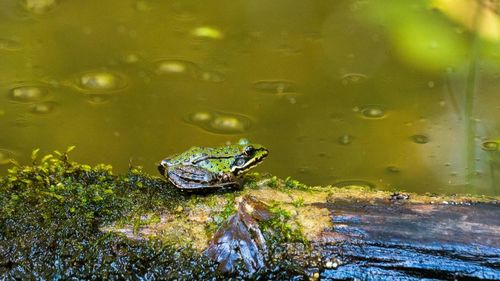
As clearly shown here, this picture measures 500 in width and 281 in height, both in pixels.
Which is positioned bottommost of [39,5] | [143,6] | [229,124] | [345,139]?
[345,139]

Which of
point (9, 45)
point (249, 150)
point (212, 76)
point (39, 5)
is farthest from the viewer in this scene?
point (39, 5)

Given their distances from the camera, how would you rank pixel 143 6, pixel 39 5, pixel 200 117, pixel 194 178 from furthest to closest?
pixel 143 6 < pixel 39 5 < pixel 200 117 < pixel 194 178

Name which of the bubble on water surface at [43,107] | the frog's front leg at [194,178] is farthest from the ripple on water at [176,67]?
the frog's front leg at [194,178]

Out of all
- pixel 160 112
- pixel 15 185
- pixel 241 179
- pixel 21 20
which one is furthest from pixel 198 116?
pixel 21 20

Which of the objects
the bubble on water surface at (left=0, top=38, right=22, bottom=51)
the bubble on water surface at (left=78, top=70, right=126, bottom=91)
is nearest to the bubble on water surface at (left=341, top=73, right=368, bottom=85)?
the bubble on water surface at (left=78, top=70, right=126, bottom=91)

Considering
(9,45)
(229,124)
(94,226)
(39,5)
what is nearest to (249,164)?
(94,226)

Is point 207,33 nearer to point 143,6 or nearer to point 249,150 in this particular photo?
point 143,6
